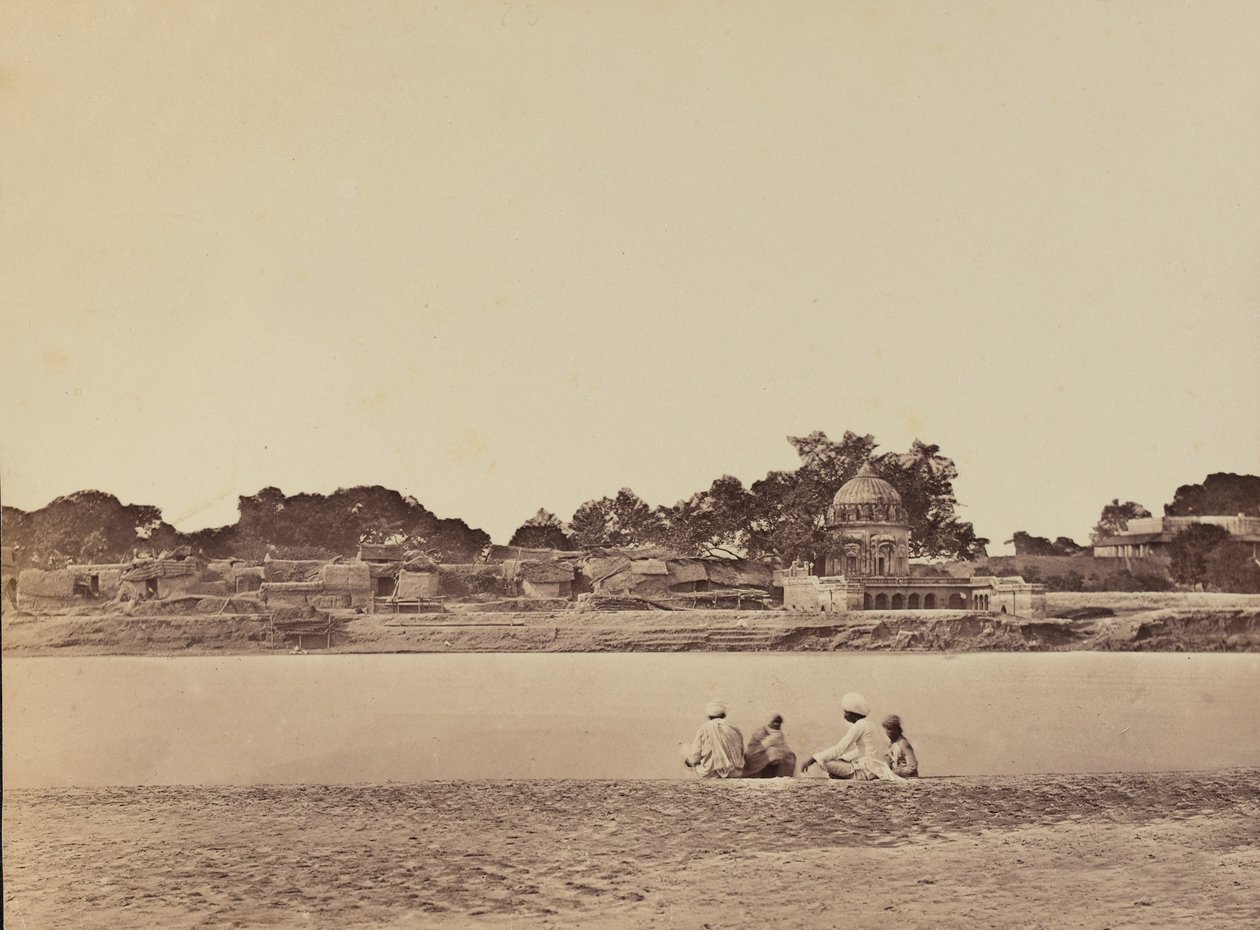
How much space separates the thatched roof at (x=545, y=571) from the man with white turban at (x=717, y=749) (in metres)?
1.83

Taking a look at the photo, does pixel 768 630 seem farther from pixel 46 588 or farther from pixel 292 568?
pixel 46 588

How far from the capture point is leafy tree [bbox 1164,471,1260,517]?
908cm

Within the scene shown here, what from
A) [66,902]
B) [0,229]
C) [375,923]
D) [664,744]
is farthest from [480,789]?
[0,229]

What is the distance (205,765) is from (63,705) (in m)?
1.15

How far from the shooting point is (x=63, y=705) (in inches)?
338

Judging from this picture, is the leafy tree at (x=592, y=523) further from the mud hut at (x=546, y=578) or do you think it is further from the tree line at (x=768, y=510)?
the mud hut at (x=546, y=578)

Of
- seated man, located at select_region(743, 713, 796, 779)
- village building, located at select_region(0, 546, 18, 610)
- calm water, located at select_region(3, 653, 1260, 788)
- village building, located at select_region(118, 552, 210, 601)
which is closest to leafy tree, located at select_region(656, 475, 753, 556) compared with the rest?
calm water, located at select_region(3, 653, 1260, 788)

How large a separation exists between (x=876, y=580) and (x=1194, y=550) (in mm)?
2416

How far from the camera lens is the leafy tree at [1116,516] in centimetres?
917

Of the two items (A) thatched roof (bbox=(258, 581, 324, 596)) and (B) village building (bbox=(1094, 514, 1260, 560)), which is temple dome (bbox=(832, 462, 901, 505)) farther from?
(A) thatched roof (bbox=(258, 581, 324, 596))

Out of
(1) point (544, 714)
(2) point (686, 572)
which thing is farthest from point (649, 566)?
(1) point (544, 714)

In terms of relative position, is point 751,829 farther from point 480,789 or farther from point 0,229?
point 0,229

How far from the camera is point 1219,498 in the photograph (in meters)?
9.13

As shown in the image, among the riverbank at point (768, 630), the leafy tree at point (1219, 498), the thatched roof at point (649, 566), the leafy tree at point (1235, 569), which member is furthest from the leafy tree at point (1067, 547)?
the thatched roof at point (649, 566)
